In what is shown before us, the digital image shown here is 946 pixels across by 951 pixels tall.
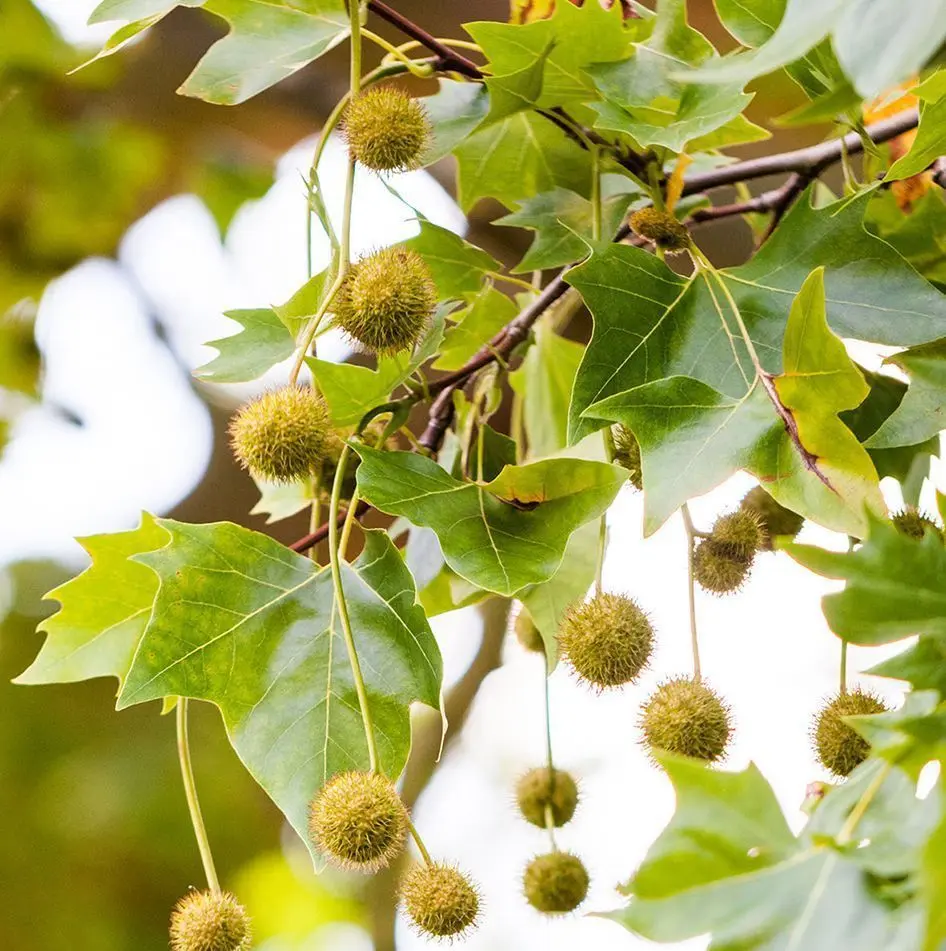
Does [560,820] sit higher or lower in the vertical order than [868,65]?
lower

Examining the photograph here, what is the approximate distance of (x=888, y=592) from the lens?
1.69ft

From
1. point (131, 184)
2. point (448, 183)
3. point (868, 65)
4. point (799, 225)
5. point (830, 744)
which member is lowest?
point (131, 184)

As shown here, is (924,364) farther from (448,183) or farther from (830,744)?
(448,183)

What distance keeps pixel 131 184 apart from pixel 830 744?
1.36 m

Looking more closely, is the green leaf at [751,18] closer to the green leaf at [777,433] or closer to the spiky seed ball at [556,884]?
the green leaf at [777,433]

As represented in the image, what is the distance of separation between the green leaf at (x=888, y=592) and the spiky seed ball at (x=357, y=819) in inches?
10.5

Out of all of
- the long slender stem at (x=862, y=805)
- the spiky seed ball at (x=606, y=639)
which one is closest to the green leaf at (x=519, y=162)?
the spiky seed ball at (x=606, y=639)

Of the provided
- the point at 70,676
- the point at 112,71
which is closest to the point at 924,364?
the point at 70,676

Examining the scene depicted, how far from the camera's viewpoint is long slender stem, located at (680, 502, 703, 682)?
720 millimetres

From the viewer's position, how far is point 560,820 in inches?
34.8

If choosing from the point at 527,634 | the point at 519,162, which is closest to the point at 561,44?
the point at 519,162

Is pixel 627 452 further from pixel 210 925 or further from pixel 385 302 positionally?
pixel 210 925

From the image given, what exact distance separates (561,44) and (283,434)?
30 cm

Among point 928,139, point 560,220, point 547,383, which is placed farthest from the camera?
point 547,383
